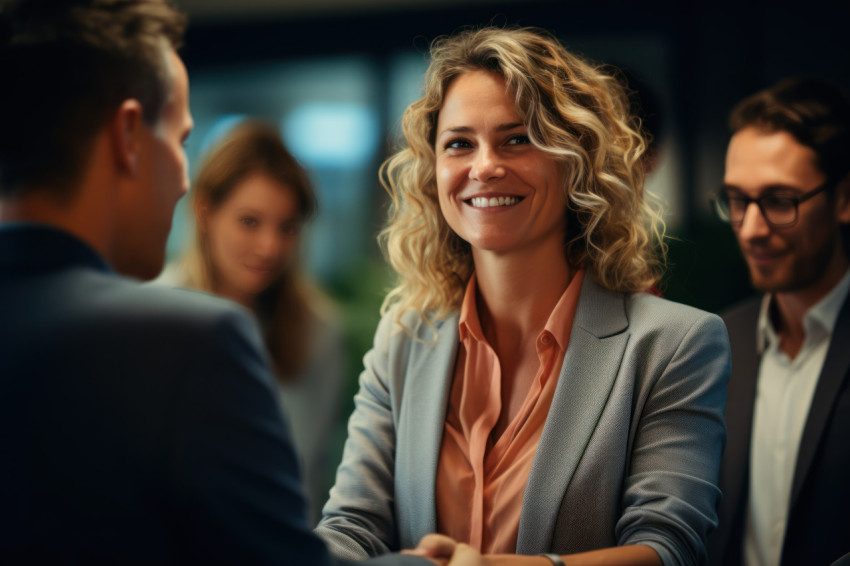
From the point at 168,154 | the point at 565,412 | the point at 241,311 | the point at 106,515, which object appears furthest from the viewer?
the point at 565,412

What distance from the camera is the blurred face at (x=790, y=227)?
198cm

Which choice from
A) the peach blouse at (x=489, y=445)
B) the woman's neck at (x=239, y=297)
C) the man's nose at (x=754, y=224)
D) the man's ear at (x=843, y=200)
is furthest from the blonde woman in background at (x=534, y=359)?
the woman's neck at (x=239, y=297)

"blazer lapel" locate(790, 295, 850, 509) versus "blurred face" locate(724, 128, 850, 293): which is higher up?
"blurred face" locate(724, 128, 850, 293)

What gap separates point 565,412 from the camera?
1344 mm

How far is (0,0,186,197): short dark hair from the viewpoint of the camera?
2.74ft

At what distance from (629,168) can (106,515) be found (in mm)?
1199

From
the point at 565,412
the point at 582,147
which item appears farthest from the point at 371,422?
the point at 582,147

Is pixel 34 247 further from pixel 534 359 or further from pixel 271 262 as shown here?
pixel 271 262

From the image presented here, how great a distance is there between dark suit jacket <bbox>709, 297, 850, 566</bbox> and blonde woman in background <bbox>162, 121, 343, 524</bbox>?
1.31 metres

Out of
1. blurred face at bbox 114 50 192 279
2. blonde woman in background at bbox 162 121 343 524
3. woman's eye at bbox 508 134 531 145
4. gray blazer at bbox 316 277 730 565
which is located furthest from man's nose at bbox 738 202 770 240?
blurred face at bbox 114 50 192 279

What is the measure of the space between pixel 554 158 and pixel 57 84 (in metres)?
0.92

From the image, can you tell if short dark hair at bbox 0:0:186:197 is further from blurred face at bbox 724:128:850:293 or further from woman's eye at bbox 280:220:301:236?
blurred face at bbox 724:128:850:293

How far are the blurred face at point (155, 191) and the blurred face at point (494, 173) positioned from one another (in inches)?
24.5

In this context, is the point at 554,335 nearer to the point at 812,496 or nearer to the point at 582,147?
the point at 582,147
